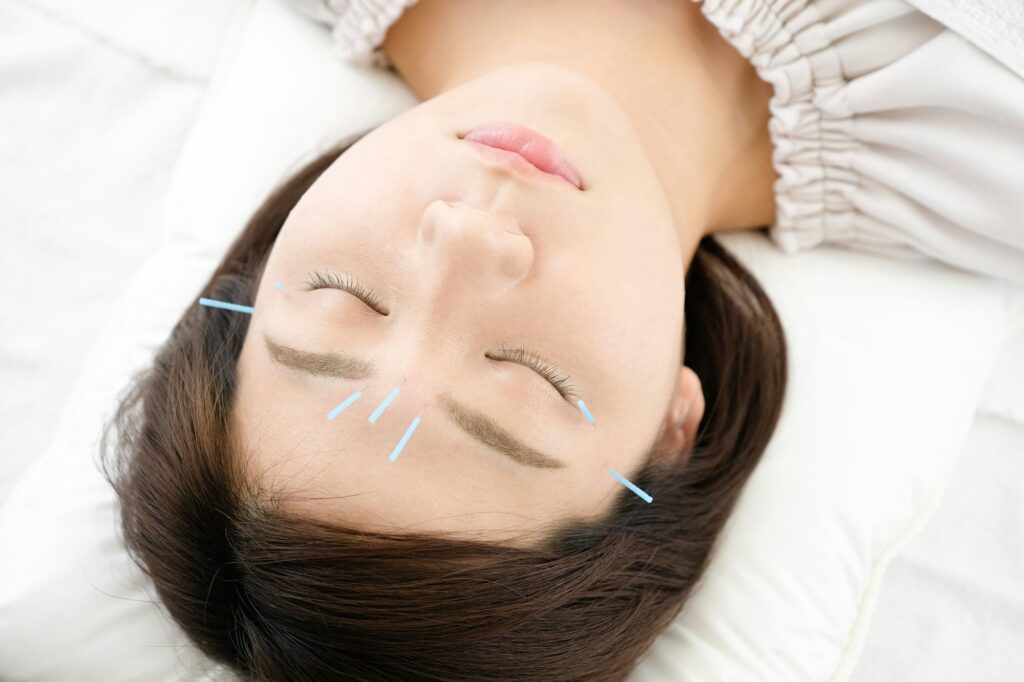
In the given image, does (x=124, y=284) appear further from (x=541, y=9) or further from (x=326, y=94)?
(x=541, y=9)

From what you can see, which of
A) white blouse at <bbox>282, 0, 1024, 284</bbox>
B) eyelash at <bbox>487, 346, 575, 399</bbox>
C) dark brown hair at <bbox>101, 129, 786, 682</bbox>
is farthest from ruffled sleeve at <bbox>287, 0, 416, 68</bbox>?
eyelash at <bbox>487, 346, 575, 399</bbox>

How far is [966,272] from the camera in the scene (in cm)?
139

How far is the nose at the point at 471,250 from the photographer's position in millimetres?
914

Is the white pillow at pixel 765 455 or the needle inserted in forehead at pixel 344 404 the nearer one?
the needle inserted in forehead at pixel 344 404

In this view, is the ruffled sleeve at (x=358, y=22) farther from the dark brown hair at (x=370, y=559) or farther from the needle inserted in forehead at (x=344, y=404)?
the needle inserted in forehead at (x=344, y=404)

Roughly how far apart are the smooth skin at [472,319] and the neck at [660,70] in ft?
0.39

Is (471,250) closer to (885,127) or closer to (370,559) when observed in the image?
(370,559)

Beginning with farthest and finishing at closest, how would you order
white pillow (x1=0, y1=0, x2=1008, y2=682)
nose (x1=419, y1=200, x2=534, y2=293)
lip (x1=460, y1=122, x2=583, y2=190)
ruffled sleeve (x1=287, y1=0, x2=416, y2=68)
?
1. ruffled sleeve (x1=287, y1=0, x2=416, y2=68)
2. white pillow (x1=0, y1=0, x2=1008, y2=682)
3. lip (x1=460, y1=122, x2=583, y2=190)
4. nose (x1=419, y1=200, x2=534, y2=293)

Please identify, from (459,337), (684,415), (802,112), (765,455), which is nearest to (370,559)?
(459,337)

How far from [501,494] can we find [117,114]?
1.09 m

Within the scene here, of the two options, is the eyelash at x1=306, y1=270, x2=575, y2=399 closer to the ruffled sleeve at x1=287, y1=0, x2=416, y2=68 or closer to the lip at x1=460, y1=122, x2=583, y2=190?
the lip at x1=460, y1=122, x2=583, y2=190

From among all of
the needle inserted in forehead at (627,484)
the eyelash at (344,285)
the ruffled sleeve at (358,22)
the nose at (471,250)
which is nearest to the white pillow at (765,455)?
the ruffled sleeve at (358,22)

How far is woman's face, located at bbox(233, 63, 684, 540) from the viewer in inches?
36.8

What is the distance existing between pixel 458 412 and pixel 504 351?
0.27ft
